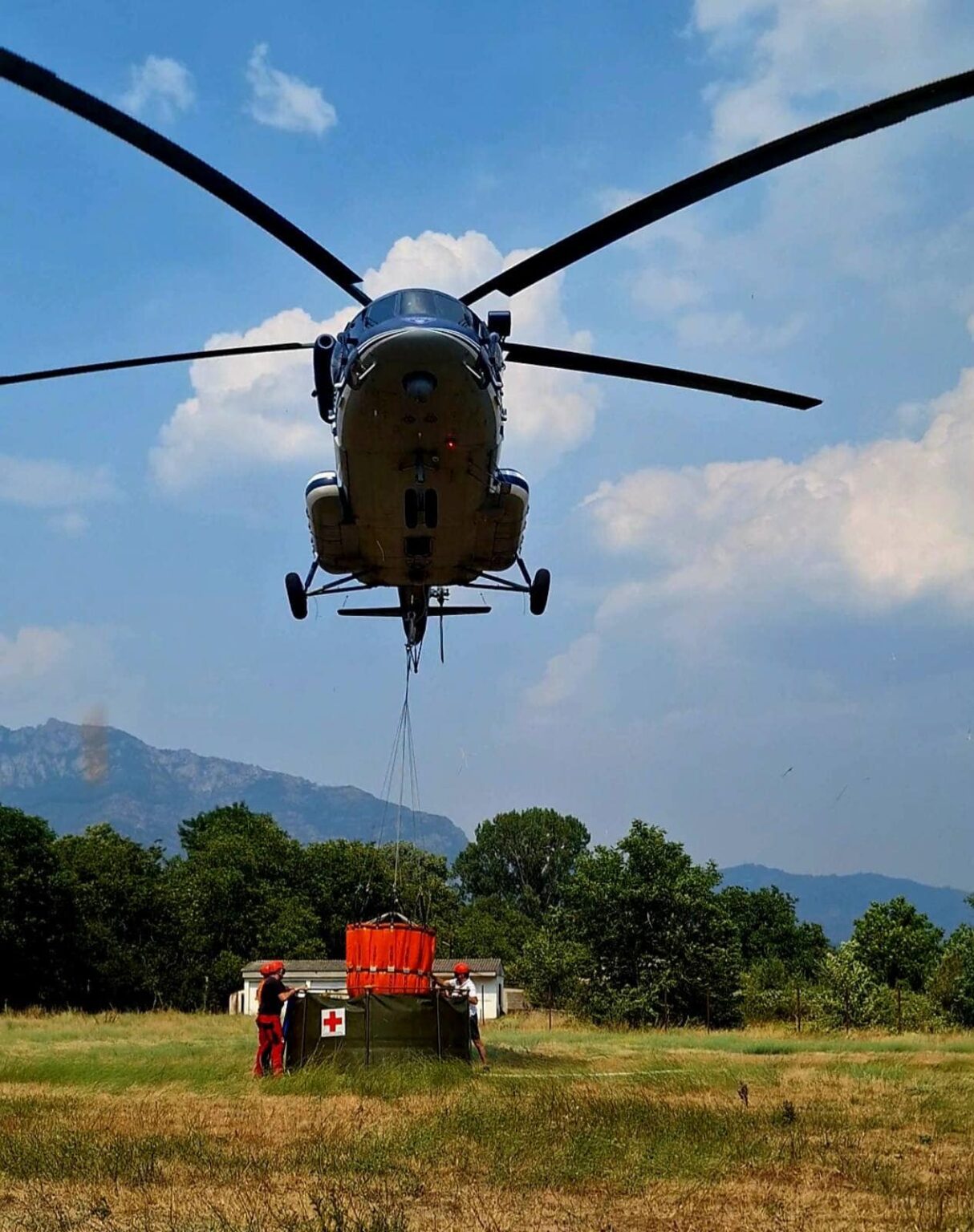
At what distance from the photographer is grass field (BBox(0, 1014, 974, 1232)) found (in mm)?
7504

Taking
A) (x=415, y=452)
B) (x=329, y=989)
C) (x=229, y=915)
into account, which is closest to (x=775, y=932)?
(x=229, y=915)

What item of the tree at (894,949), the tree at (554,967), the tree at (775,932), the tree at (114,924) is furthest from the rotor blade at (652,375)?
the tree at (775,932)

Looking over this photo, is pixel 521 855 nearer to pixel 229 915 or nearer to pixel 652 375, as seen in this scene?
pixel 229 915

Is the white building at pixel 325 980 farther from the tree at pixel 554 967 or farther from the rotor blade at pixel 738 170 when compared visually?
the rotor blade at pixel 738 170

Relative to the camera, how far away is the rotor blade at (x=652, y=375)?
14438 millimetres

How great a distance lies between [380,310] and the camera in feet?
41.2

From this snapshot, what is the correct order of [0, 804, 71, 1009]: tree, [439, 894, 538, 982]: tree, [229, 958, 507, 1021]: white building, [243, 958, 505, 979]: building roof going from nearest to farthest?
[0, 804, 71, 1009]: tree → [229, 958, 507, 1021]: white building → [243, 958, 505, 979]: building roof → [439, 894, 538, 982]: tree

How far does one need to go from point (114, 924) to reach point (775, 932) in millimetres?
54095

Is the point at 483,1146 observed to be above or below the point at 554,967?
below

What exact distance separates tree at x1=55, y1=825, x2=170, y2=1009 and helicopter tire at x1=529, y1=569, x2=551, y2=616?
5371 centimetres

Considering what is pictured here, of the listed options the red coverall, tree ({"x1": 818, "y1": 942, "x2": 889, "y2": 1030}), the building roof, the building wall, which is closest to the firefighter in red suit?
the red coverall

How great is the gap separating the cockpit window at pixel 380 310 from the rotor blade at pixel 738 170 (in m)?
1.46

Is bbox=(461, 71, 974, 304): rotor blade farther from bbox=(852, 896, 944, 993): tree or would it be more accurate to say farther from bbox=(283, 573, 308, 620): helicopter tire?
bbox=(852, 896, 944, 993): tree

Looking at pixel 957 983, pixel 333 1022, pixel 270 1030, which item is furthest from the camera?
pixel 957 983
